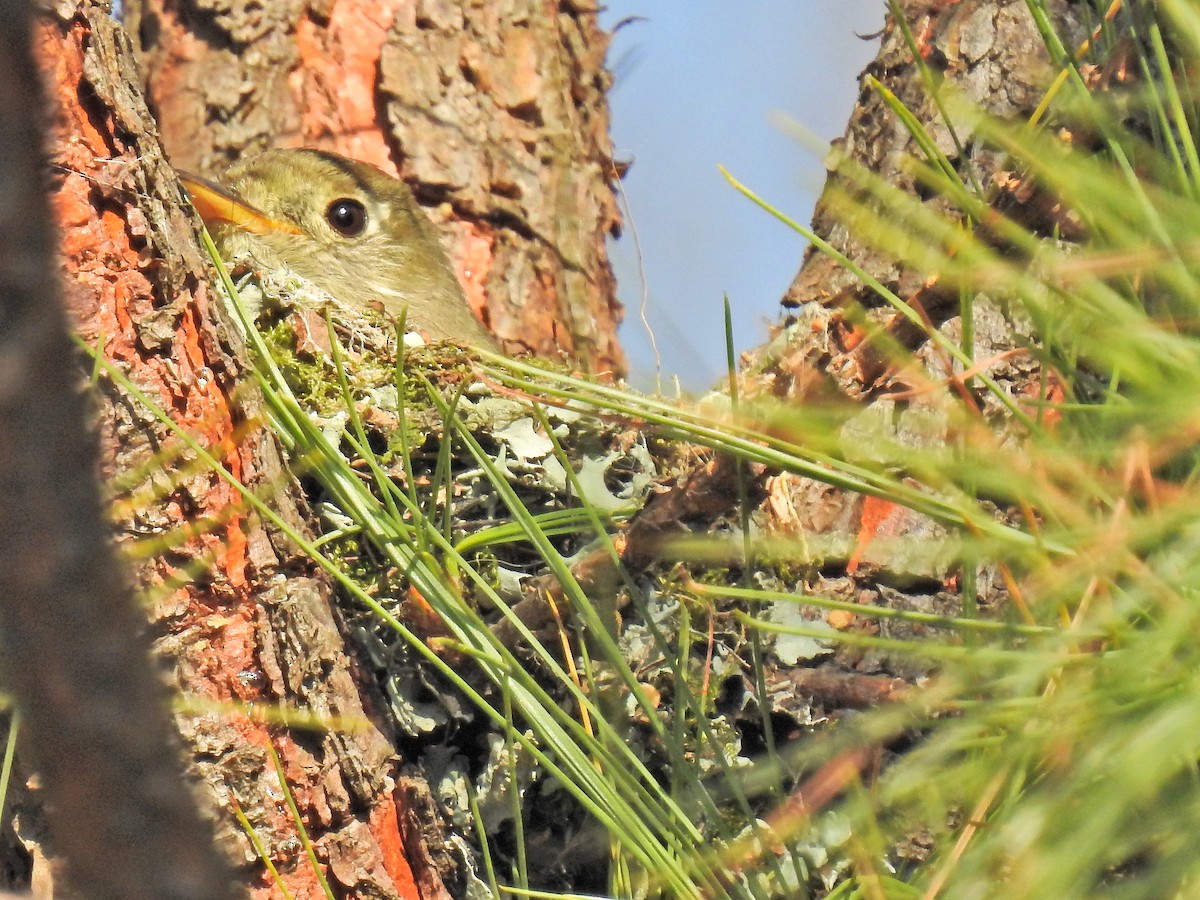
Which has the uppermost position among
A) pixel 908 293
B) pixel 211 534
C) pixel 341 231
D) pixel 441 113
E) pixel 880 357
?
pixel 441 113

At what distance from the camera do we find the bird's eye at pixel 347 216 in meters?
5.39

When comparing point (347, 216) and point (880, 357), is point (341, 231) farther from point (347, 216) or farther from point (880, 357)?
point (880, 357)

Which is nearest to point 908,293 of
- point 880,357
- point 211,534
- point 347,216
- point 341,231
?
point 880,357

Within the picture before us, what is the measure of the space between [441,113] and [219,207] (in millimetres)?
793

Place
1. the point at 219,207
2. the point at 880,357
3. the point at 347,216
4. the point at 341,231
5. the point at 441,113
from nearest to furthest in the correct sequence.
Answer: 1. the point at 880,357
2. the point at 219,207
3. the point at 441,113
4. the point at 347,216
5. the point at 341,231

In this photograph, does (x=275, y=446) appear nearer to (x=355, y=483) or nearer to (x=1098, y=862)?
(x=355, y=483)

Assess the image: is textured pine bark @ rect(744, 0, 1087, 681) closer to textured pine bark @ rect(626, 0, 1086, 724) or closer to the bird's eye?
textured pine bark @ rect(626, 0, 1086, 724)

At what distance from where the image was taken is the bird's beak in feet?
15.3

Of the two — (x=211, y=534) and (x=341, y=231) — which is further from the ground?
(x=341, y=231)

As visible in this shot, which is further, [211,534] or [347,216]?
[347,216]

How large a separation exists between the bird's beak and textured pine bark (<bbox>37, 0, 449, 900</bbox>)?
231 centimetres

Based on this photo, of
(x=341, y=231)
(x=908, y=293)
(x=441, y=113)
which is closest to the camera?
(x=908, y=293)

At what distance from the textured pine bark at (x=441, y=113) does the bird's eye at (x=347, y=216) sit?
0.93 feet

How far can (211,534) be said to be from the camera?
2.19 meters
